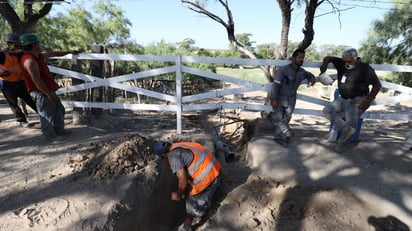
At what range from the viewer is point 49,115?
190 inches

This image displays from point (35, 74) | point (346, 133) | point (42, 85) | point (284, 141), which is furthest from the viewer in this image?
point (284, 141)

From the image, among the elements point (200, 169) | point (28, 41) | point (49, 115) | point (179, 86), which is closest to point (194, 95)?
point (179, 86)

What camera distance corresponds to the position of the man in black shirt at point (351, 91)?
4.36 m

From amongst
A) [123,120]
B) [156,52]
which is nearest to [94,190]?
[123,120]

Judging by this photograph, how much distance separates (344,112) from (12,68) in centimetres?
558

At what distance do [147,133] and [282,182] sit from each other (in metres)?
2.77

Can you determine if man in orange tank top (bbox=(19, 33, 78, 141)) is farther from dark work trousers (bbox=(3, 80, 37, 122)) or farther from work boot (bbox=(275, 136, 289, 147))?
work boot (bbox=(275, 136, 289, 147))

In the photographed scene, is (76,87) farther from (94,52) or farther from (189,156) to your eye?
(189,156)

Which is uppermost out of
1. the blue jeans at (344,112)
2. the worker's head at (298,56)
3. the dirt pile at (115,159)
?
the worker's head at (298,56)

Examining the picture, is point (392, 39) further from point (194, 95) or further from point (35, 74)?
point (35, 74)

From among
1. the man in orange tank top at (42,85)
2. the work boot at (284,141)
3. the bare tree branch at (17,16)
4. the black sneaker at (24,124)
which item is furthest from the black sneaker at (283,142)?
the bare tree branch at (17,16)

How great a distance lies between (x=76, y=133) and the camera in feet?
17.7

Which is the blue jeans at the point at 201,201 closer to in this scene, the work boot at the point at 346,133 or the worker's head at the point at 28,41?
the work boot at the point at 346,133

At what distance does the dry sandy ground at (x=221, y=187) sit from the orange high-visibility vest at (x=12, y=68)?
100cm
